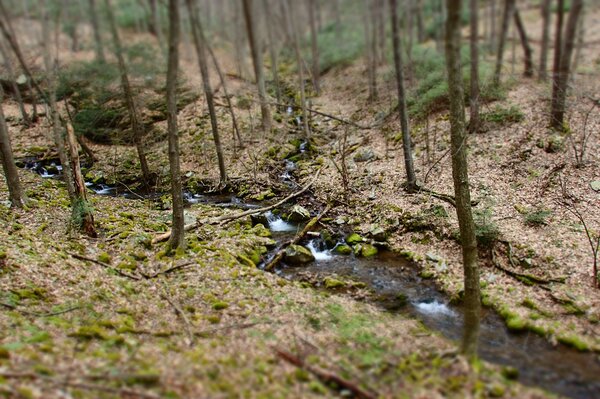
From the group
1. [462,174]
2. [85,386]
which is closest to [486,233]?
[462,174]

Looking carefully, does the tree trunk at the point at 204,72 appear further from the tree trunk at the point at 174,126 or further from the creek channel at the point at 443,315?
the creek channel at the point at 443,315

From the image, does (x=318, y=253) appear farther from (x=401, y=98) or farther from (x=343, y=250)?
(x=401, y=98)

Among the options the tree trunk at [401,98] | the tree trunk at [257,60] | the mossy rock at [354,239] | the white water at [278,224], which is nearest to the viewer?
the tree trunk at [401,98]

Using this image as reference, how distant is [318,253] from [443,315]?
368 cm

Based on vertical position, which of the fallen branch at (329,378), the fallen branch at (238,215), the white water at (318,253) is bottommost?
the white water at (318,253)

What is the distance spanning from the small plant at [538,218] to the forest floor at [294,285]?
4cm

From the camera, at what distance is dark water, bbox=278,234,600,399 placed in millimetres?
5746

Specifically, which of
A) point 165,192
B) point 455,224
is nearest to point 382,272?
point 455,224

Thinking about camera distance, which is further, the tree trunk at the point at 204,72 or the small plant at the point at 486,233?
the tree trunk at the point at 204,72

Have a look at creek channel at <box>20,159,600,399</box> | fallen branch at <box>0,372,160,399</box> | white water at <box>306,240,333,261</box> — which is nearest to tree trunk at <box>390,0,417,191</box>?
creek channel at <box>20,159,600,399</box>

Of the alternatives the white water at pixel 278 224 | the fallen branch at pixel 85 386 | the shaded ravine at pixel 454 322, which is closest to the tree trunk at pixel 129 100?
the white water at pixel 278 224

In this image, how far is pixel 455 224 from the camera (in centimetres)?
1016

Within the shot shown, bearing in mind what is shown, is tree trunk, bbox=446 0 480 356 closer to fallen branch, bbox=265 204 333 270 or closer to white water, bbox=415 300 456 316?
white water, bbox=415 300 456 316

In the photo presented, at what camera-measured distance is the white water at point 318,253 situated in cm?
1018
